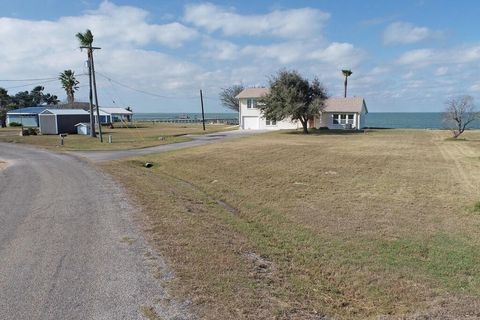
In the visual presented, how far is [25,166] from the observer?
19891 millimetres

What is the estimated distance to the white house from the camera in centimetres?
5844

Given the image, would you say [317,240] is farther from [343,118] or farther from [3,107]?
[3,107]

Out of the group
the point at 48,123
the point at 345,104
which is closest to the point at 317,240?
the point at 48,123

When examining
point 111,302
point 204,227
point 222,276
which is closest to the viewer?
point 111,302

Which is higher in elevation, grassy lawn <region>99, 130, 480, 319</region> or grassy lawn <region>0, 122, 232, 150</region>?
grassy lawn <region>0, 122, 232, 150</region>

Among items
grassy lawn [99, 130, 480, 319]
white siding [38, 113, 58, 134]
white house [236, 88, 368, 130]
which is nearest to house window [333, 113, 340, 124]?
white house [236, 88, 368, 130]

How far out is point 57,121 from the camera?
4981 centimetres

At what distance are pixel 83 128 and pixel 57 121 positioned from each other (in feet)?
11.1

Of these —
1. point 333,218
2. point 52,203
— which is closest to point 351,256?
point 333,218

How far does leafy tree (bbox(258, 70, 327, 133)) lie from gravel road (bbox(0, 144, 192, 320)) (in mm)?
37022

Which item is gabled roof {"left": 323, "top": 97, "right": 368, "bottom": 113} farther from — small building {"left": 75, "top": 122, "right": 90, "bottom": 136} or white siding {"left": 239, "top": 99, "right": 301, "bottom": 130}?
small building {"left": 75, "top": 122, "right": 90, "bottom": 136}

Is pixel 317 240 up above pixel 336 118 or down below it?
below

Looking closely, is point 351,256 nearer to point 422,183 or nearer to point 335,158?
point 422,183

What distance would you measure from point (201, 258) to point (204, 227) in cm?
230
